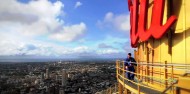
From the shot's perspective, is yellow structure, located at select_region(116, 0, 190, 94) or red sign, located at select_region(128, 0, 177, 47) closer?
yellow structure, located at select_region(116, 0, 190, 94)

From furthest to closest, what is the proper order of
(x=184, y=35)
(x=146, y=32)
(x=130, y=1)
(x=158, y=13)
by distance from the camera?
(x=130, y=1)
(x=146, y=32)
(x=158, y=13)
(x=184, y=35)

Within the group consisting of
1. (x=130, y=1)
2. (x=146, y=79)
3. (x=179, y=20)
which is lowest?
(x=146, y=79)

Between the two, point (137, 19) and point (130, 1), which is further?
point (130, 1)

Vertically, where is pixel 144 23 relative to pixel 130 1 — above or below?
below

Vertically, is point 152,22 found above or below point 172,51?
above

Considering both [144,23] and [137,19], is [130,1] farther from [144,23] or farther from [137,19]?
[144,23]

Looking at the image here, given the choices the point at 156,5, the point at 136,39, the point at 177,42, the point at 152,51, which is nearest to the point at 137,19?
the point at 136,39

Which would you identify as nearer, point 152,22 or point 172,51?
point 172,51

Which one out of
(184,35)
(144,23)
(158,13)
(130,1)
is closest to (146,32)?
(144,23)

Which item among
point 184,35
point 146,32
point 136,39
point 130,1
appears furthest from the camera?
point 130,1

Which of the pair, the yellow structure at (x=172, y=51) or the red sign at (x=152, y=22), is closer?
the yellow structure at (x=172, y=51)
